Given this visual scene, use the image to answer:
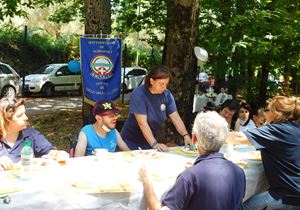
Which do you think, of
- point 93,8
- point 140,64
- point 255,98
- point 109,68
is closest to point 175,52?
point 109,68

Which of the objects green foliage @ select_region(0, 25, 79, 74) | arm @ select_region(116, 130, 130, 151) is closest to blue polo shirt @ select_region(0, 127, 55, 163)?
arm @ select_region(116, 130, 130, 151)

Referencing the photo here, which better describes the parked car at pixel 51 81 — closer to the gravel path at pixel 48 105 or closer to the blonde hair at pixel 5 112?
the gravel path at pixel 48 105

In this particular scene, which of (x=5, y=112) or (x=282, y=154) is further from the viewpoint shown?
(x=5, y=112)

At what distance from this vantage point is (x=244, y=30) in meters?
6.96

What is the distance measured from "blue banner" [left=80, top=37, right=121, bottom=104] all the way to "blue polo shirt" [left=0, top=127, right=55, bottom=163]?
3429 millimetres

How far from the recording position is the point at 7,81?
14.3 m

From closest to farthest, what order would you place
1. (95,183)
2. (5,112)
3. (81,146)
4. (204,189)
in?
(204,189), (95,183), (5,112), (81,146)

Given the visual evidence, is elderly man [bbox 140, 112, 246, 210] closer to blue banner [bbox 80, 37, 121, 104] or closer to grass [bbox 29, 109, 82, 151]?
blue banner [bbox 80, 37, 121, 104]

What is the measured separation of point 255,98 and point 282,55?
2.88 metres

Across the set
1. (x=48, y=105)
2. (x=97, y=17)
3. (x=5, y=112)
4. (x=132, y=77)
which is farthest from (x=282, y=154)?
(x=132, y=77)

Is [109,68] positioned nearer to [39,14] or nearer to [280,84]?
[280,84]

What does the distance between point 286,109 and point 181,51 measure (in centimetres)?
338

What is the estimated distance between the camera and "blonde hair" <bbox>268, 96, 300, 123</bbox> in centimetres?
322

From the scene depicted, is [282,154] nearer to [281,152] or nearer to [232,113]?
[281,152]
